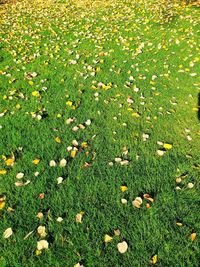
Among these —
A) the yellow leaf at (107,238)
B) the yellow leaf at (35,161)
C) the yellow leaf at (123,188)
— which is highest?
the yellow leaf at (35,161)

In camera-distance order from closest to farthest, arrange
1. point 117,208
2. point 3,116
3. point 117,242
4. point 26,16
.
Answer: point 117,242, point 117,208, point 3,116, point 26,16

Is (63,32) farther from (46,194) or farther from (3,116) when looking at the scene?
(46,194)

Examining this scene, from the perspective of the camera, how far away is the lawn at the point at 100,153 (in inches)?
95.3

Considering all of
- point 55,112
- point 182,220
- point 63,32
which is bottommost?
point 182,220

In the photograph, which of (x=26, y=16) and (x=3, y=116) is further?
(x=26, y=16)

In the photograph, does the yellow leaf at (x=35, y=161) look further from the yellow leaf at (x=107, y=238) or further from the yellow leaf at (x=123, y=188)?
the yellow leaf at (x=107, y=238)

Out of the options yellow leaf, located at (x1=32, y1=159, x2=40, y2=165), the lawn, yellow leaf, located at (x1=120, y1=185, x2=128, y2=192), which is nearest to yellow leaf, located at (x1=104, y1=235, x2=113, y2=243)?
the lawn

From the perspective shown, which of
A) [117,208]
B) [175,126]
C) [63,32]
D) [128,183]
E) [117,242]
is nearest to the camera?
[117,242]

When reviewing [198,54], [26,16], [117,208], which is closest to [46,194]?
[117,208]

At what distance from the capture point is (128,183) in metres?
2.96

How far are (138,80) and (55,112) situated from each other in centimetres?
178

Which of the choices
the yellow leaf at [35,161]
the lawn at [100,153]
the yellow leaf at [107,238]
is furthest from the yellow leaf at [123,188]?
the yellow leaf at [35,161]

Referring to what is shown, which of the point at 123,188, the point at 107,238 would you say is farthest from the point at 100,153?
the point at 107,238

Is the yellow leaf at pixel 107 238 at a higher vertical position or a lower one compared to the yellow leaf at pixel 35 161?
lower
